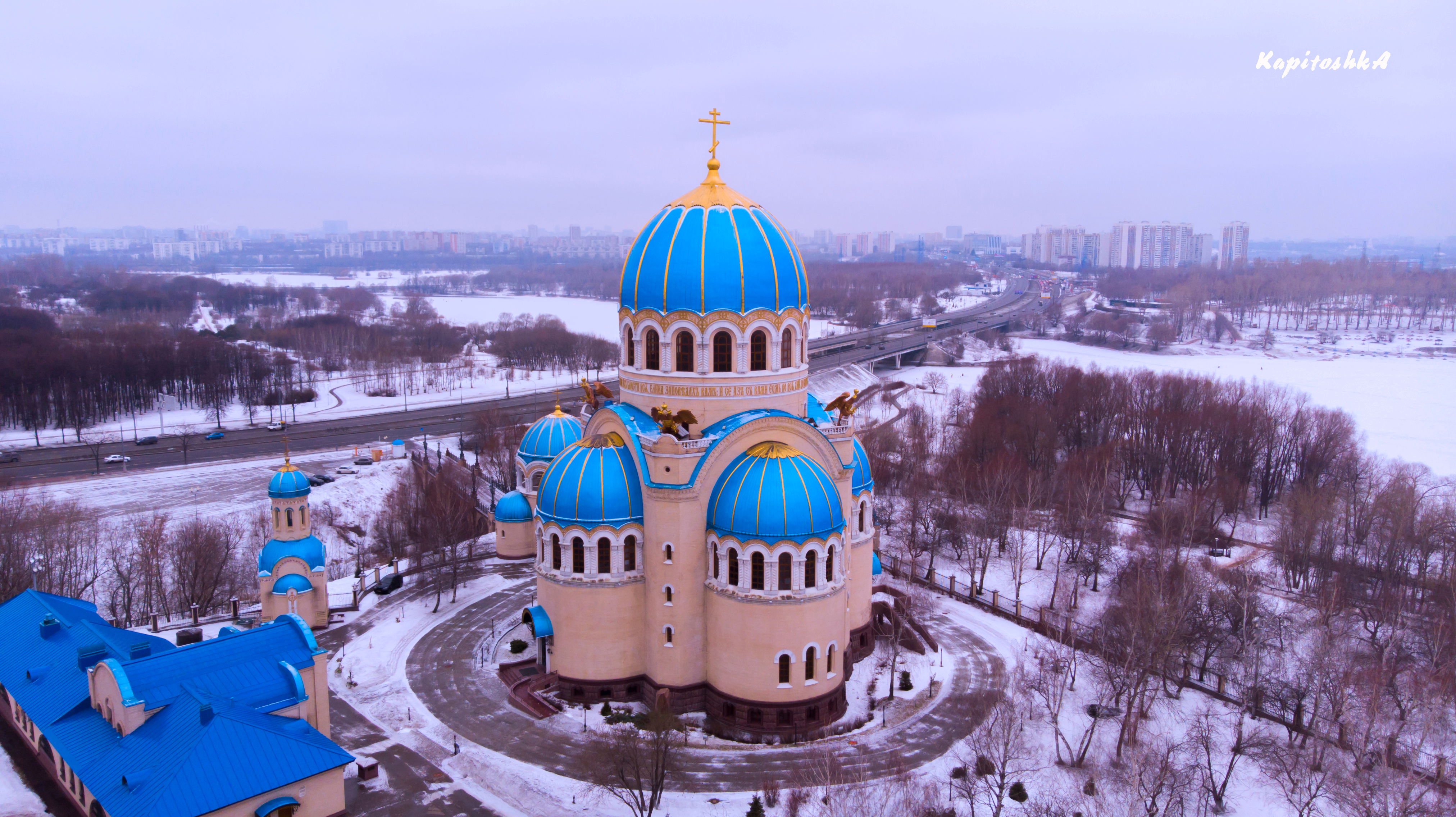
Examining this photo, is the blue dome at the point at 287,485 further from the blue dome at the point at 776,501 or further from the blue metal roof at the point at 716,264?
the blue dome at the point at 776,501

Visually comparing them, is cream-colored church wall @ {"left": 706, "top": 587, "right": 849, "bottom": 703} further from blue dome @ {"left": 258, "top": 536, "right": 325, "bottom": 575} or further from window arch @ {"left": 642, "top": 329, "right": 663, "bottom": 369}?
blue dome @ {"left": 258, "top": 536, "right": 325, "bottom": 575}

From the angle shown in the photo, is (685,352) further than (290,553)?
No

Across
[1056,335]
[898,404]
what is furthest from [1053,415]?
[1056,335]

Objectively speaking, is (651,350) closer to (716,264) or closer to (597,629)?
(716,264)

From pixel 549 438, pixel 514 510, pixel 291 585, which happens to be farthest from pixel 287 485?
pixel 549 438

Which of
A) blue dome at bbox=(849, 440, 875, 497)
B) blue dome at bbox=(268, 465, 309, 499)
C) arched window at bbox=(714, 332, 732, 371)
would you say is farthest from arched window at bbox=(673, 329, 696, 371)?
blue dome at bbox=(268, 465, 309, 499)

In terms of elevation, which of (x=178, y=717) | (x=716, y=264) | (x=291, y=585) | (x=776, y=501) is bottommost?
(x=291, y=585)

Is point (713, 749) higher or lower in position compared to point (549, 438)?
lower
